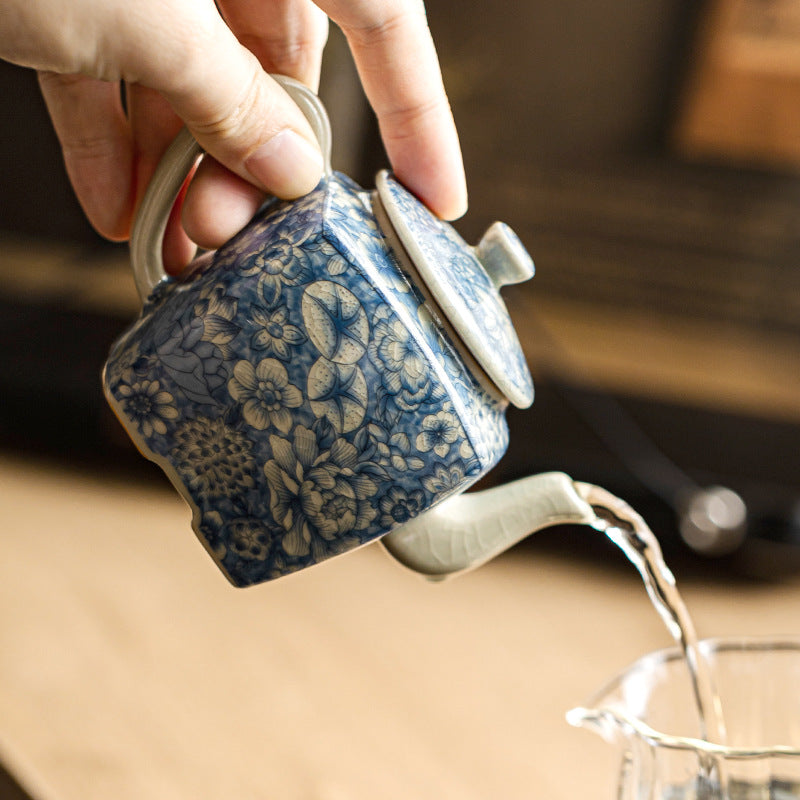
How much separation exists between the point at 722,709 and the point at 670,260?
0.53 m

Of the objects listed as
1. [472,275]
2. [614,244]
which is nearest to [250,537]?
[472,275]

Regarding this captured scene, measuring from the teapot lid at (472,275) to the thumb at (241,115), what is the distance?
0.14ft

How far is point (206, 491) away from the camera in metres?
0.42

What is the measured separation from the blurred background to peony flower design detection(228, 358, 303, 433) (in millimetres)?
612

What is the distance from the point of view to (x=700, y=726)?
1.80ft

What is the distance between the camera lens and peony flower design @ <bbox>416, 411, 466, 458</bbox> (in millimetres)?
389

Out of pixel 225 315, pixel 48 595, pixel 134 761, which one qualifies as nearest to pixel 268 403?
pixel 225 315

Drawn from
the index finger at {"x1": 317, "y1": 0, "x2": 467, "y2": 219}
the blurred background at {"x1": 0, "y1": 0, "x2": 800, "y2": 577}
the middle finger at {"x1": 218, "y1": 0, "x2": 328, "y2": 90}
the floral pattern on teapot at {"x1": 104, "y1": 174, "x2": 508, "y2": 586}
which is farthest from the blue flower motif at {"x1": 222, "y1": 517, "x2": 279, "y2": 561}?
the blurred background at {"x1": 0, "y1": 0, "x2": 800, "y2": 577}

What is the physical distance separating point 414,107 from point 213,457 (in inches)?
9.1

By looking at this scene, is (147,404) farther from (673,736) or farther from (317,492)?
(673,736)

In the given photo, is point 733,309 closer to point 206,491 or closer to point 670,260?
point 670,260

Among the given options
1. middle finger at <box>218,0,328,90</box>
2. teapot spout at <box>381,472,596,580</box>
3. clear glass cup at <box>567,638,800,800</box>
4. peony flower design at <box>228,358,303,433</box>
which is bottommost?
clear glass cup at <box>567,638,800,800</box>

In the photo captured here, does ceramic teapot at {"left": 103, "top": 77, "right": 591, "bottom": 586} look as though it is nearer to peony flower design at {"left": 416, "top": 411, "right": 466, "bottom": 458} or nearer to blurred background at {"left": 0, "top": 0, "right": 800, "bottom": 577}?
peony flower design at {"left": 416, "top": 411, "right": 466, "bottom": 458}

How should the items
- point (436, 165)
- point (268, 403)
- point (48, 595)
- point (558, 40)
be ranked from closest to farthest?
point (268, 403)
point (436, 165)
point (48, 595)
point (558, 40)
